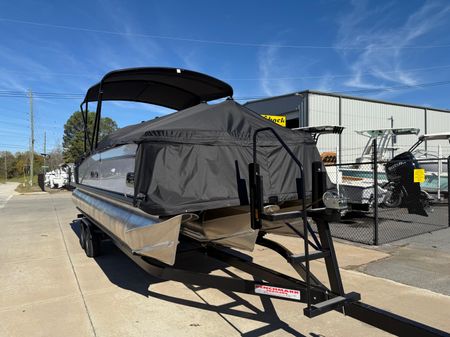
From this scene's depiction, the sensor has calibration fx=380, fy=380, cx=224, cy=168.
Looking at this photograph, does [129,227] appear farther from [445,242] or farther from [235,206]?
[445,242]

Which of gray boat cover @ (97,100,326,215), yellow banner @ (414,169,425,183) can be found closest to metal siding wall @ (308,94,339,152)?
yellow banner @ (414,169,425,183)

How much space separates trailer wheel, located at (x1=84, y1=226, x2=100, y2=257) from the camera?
693 centimetres

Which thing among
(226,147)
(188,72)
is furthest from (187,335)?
(188,72)

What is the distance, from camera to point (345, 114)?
2139cm

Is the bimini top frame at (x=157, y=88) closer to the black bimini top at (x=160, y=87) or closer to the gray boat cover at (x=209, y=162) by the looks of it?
the black bimini top at (x=160, y=87)

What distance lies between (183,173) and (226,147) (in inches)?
20.4

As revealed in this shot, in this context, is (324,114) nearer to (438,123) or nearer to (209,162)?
(438,123)

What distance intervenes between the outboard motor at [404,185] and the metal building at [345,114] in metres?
6.80

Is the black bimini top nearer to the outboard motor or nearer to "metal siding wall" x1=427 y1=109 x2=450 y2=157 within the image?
the outboard motor

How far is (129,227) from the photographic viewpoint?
12.6ft

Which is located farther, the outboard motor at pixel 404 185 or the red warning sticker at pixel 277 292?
the outboard motor at pixel 404 185

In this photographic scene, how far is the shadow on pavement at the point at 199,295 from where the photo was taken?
3933mm

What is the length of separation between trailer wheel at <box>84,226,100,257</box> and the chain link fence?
504 centimetres

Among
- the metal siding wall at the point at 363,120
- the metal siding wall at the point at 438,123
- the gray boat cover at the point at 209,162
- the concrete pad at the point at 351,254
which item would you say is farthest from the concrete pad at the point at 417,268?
the metal siding wall at the point at 438,123
